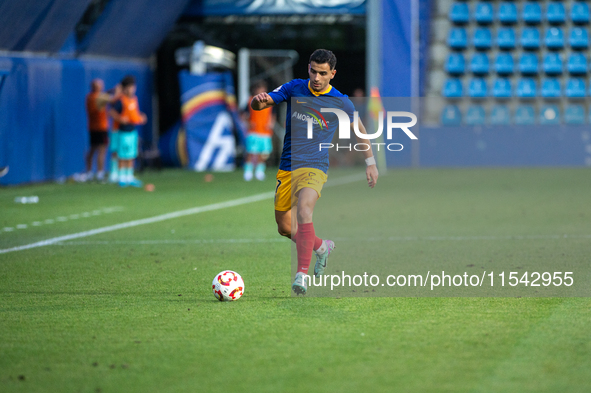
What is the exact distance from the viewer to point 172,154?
23.5m

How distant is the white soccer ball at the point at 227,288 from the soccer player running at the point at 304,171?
1.35 ft

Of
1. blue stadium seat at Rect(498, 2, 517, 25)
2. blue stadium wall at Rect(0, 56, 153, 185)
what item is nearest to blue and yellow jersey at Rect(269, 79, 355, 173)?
blue stadium wall at Rect(0, 56, 153, 185)

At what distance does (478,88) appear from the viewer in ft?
82.0

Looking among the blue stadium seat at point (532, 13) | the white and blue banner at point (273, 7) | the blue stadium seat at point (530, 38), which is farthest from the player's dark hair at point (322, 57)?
the blue stadium seat at point (532, 13)

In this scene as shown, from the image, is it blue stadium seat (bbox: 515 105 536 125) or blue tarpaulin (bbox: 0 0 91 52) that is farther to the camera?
blue stadium seat (bbox: 515 105 536 125)

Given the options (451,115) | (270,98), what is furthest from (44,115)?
(270,98)

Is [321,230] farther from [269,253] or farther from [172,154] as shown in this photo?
[172,154]

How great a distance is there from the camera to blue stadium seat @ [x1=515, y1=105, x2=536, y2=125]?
24484 mm

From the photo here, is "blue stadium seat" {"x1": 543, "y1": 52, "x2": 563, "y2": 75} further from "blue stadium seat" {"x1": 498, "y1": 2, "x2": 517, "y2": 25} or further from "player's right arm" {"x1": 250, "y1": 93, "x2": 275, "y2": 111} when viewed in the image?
"player's right arm" {"x1": 250, "y1": 93, "x2": 275, "y2": 111}

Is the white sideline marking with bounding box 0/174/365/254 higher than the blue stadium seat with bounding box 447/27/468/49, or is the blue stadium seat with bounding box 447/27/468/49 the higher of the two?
the blue stadium seat with bounding box 447/27/468/49

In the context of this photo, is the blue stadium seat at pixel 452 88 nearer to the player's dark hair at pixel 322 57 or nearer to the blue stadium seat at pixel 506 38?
the blue stadium seat at pixel 506 38

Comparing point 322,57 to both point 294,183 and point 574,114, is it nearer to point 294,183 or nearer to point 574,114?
point 294,183

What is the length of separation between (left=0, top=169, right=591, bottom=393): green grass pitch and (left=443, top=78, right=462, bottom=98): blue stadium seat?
14.3 metres

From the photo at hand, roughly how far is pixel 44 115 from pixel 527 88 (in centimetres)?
1396
